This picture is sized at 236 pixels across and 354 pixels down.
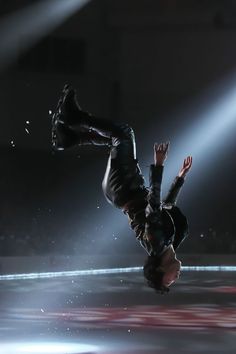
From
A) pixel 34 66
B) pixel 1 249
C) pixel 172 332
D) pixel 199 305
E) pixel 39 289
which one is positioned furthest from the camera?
pixel 34 66

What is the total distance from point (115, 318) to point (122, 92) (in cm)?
1370

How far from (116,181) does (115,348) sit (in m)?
2.35

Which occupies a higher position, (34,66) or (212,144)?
(34,66)

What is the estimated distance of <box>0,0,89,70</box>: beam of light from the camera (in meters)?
20.4

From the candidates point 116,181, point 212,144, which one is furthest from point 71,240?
point 116,181

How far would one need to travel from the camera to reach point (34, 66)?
2130cm

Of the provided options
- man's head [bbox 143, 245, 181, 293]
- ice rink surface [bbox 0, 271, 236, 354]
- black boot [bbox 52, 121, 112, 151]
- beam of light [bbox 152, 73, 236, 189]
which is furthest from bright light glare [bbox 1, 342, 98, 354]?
beam of light [bbox 152, 73, 236, 189]

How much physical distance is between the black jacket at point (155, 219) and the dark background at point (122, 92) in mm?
15666

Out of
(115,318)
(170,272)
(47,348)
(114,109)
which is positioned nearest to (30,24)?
(114,109)

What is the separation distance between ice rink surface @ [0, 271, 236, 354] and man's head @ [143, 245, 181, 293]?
184 cm

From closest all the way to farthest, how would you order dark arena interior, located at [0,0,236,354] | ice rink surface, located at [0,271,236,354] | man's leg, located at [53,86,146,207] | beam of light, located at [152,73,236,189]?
man's leg, located at [53,86,146,207] → ice rink surface, located at [0,271,236,354] → dark arena interior, located at [0,0,236,354] → beam of light, located at [152,73,236,189]

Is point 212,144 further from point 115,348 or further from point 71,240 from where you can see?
point 115,348

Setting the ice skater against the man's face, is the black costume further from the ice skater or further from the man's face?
the man's face

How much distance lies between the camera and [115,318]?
8.81 meters
